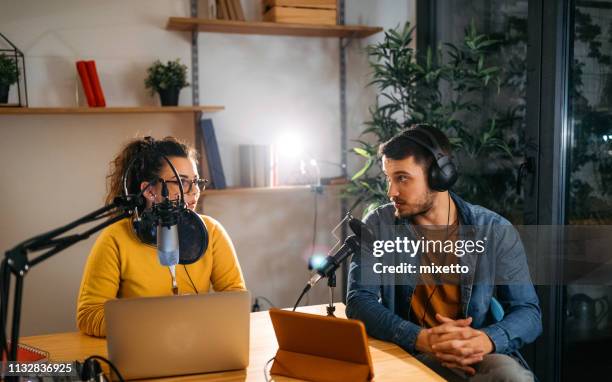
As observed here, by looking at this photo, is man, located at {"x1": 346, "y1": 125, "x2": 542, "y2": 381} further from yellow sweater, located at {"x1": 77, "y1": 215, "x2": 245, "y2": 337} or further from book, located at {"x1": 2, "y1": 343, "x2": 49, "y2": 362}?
book, located at {"x1": 2, "y1": 343, "x2": 49, "y2": 362}

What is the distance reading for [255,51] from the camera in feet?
11.0

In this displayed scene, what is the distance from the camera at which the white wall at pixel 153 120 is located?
3.02 m

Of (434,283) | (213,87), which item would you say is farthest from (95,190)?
(434,283)

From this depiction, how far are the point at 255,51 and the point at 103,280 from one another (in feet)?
6.21

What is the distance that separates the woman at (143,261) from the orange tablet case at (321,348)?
1.75 feet

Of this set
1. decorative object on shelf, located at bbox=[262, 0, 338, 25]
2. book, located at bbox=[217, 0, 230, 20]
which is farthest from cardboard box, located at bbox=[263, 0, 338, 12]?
book, located at bbox=[217, 0, 230, 20]

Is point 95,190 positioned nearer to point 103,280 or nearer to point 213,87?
point 213,87

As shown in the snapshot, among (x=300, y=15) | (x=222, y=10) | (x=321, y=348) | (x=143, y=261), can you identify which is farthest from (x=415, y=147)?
(x=222, y=10)

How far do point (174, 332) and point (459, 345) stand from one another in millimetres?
785

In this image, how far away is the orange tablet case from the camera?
130cm

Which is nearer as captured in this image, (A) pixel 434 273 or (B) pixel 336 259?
(B) pixel 336 259

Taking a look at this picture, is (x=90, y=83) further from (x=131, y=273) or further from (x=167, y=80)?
(x=131, y=273)

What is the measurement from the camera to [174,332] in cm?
133

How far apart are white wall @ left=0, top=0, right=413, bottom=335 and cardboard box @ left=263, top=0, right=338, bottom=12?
156 mm
